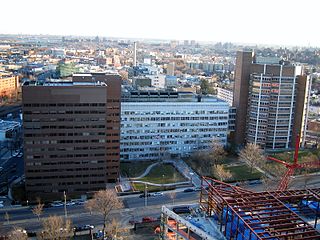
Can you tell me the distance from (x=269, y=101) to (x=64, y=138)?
83.3ft

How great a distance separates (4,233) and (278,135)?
33113mm

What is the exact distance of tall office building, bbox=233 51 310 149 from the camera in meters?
46.5

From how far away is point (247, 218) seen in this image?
14062 millimetres

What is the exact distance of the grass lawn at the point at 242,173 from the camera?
38.6m

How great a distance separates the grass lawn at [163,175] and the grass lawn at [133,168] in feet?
3.63

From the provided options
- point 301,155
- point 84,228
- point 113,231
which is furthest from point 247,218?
point 301,155

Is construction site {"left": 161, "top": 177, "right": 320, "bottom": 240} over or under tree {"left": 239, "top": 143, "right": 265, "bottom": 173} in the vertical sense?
over

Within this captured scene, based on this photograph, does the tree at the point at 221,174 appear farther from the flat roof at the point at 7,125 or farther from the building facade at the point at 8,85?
the building facade at the point at 8,85

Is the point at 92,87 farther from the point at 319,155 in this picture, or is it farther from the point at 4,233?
the point at 319,155

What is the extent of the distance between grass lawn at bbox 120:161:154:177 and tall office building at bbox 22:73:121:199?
4843 mm

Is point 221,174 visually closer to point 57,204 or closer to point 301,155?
point 57,204

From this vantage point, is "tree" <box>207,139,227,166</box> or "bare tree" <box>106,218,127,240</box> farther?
"tree" <box>207,139,227,166</box>

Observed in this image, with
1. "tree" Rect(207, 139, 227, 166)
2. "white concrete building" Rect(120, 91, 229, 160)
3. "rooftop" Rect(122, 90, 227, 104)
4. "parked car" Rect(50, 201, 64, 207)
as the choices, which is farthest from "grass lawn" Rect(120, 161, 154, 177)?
"parked car" Rect(50, 201, 64, 207)

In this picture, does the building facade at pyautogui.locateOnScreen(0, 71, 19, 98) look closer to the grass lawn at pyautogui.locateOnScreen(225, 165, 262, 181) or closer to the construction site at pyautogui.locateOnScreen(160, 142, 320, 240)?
the grass lawn at pyautogui.locateOnScreen(225, 165, 262, 181)
